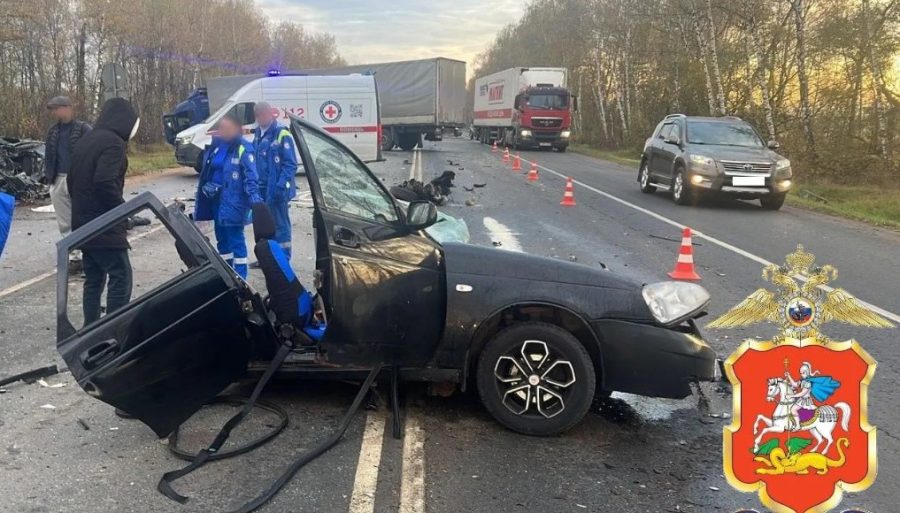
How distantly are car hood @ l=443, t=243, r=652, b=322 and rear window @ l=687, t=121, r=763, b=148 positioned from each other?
39.2ft

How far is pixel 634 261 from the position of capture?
355 inches

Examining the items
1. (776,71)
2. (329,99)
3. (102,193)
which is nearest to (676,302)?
(102,193)

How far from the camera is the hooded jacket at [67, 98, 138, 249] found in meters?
5.25

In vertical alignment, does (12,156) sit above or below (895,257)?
above

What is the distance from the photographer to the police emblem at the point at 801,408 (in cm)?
242

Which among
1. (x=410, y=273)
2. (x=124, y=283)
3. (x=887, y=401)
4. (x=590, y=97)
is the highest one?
(x=590, y=97)

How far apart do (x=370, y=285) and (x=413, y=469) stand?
0.96 m

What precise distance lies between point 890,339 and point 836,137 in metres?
17.2

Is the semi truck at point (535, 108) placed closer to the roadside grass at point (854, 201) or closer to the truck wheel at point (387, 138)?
the truck wheel at point (387, 138)

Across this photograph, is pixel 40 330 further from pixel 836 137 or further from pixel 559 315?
pixel 836 137

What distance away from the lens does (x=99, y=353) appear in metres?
3.37

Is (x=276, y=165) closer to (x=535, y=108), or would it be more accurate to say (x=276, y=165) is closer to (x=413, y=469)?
(x=413, y=469)

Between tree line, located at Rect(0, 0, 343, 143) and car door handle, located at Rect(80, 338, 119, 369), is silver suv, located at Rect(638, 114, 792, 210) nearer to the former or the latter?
car door handle, located at Rect(80, 338, 119, 369)

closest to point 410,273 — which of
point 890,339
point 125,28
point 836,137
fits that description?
point 890,339
